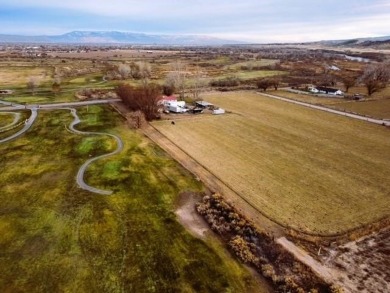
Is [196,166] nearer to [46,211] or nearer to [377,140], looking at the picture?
[46,211]

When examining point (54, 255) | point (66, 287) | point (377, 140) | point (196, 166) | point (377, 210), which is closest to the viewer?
point (66, 287)

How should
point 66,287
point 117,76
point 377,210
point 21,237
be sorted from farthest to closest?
point 117,76, point 377,210, point 21,237, point 66,287

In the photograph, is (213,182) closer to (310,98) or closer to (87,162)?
(87,162)

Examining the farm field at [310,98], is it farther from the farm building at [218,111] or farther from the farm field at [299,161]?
the farm building at [218,111]

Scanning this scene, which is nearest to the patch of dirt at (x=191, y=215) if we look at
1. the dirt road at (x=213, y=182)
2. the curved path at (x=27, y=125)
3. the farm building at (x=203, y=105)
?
the dirt road at (x=213, y=182)

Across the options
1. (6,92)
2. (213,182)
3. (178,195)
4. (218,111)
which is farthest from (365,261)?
(6,92)

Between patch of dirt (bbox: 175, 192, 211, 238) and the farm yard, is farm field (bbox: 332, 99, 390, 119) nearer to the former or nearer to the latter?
the farm yard

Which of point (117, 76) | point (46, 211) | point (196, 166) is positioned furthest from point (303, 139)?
point (117, 76)
